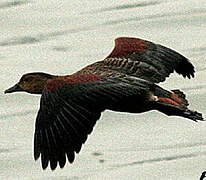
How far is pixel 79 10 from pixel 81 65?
3.12m

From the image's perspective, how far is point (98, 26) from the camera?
1834 cm

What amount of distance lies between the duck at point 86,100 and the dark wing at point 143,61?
1 centimetres

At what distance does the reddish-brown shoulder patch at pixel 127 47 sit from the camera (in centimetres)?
1295

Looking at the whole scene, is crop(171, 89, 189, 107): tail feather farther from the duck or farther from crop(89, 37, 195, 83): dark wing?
crop(89, 37, 195, 83): dark wing

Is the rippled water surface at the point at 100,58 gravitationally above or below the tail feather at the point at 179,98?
below

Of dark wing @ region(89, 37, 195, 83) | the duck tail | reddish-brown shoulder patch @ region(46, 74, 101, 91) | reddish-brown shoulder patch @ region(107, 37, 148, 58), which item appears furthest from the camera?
reddish-brown shoulder patch @ region(107, 37, 148, 58)

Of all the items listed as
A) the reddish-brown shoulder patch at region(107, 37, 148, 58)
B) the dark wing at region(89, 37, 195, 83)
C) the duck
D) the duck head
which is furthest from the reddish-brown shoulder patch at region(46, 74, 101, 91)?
the reddish-brown shoulder patch at region(107, 37, 148, 58)

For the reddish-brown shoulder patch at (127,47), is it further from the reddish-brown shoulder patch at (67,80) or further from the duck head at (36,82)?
the reddish-brown shoulder patch at (67,80)

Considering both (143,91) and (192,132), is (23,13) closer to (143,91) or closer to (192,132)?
(192,132)

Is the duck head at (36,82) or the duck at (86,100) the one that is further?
the duck head at (36,82)

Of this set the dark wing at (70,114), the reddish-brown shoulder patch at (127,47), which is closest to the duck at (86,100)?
the dark wing at (70,114)

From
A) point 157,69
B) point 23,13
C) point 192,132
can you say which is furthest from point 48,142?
point 23,13

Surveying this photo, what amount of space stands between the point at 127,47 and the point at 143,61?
0.31m

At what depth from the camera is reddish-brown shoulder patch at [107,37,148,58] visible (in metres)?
12.9
